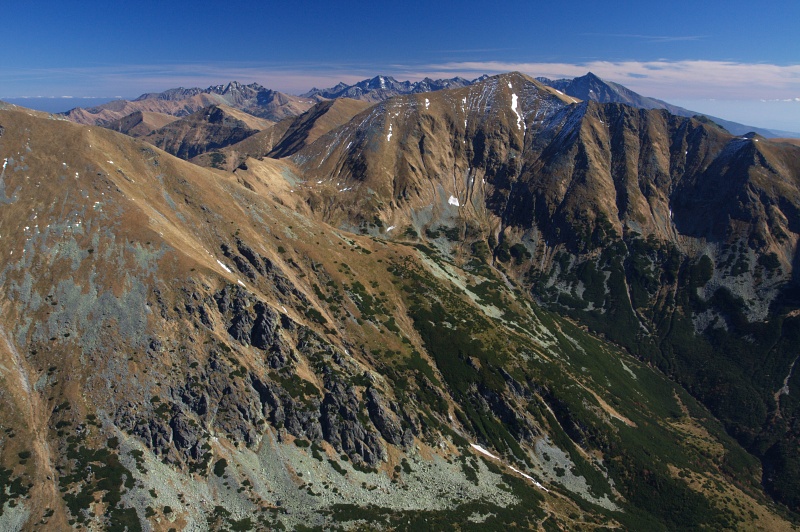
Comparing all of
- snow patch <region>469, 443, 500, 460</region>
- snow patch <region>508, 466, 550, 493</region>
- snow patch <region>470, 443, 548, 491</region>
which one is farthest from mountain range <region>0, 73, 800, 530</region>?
snow patch <region>508, 466, 550, 493</region>

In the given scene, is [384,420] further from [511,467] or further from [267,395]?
[511,467]

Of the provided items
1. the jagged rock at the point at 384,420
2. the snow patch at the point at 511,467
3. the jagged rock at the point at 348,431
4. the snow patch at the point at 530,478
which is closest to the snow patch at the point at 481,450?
the snow patch at the point at 511,467

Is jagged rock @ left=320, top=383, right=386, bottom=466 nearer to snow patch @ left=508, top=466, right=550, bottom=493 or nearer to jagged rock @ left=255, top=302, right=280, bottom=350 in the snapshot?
jagged rock @ left=255, top=302, right=280, bottom=350

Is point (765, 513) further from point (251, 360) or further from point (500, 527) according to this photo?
point (251, 360)

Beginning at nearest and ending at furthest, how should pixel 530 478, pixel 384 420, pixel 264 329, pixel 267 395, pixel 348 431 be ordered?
pixel 267 395 → pixel 348 431 → pixel 384 420 → pixel 264 329 → pixel 530 478

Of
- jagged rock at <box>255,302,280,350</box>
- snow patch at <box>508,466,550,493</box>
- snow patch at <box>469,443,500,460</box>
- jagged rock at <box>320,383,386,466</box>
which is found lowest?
snow patch at <box>508,466,550,493</box>

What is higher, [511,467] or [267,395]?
[267,395]

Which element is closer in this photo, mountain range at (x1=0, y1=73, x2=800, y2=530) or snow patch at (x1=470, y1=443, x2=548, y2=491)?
mountain range at (x1=0, y1=73, x2=800, y2=530)

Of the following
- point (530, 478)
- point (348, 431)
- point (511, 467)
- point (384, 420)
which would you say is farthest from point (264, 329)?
point (530, 478)

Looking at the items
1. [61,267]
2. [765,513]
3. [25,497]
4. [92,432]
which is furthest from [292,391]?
[765,513]

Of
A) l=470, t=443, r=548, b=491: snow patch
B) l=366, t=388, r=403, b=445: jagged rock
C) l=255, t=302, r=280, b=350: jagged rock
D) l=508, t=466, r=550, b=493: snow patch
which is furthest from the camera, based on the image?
A: l=470, t=443, r=548, b=491: snow patch

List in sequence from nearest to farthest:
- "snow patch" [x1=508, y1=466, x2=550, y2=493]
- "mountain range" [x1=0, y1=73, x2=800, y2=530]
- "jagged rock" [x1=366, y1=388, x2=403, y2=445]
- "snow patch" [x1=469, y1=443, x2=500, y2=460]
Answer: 1. "mountain range" [x1=0, y1=73, x2=800, y2=530]
2. "jagged rock" [x1=366, y1=388, x2=403, y2=445]
3. "snow patch" [x1=508, y1=466, x2=550, y2=493]
4. "snow patch" [x1=469, y1=443, x2=500, y2=460]
